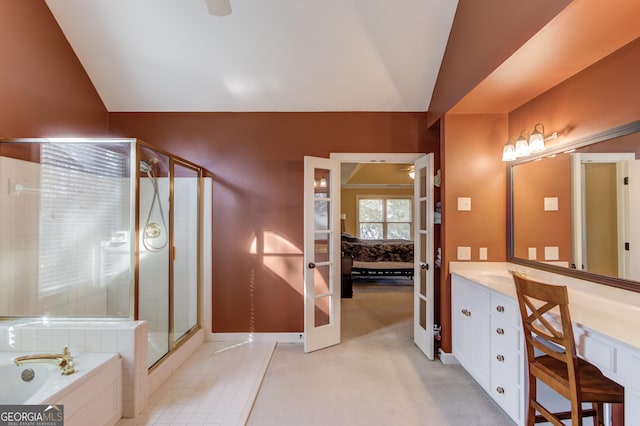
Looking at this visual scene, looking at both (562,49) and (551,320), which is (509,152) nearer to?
(562,49)

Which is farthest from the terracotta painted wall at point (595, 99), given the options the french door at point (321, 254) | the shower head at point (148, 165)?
the shower head at point (148, 165)

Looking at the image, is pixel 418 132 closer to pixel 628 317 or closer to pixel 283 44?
pixel 283 44

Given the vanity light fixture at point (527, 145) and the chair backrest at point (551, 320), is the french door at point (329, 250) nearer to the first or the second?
the vanity light fixture at point (527, 145)

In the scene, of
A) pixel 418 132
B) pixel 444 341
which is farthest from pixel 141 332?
pixel 418 132

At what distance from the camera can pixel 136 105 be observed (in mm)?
3223

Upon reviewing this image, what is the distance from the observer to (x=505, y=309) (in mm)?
1947

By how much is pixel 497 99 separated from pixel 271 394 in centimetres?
313

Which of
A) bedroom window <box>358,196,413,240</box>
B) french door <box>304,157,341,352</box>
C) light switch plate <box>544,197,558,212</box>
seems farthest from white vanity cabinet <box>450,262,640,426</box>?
bedroom window <box>358,196,413,240</box>

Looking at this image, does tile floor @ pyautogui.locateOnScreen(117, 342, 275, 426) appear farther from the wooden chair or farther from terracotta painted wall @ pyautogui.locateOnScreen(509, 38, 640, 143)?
terracotta painted wall @ pyautogui.locateOnScreen(509, 38, 640, 143)

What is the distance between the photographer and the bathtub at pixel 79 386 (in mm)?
1577

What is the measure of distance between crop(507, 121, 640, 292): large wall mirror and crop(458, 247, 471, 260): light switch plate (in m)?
0.40

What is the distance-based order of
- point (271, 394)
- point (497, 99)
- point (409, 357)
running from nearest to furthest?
point (271, 394) → point (497, 99) → point (409, 357)

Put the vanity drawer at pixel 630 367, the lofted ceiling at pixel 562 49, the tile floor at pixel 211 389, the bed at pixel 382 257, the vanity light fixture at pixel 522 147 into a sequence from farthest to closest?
the bed at pixel 382 257 → the vanity light fixture at pixel 522 147 → the tile floor at pixel 211 389 → the lofted ceiling at pixel 562 49 → the vanity drawer at pixel 630 367

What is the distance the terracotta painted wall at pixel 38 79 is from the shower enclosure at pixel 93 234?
306 millimetres
